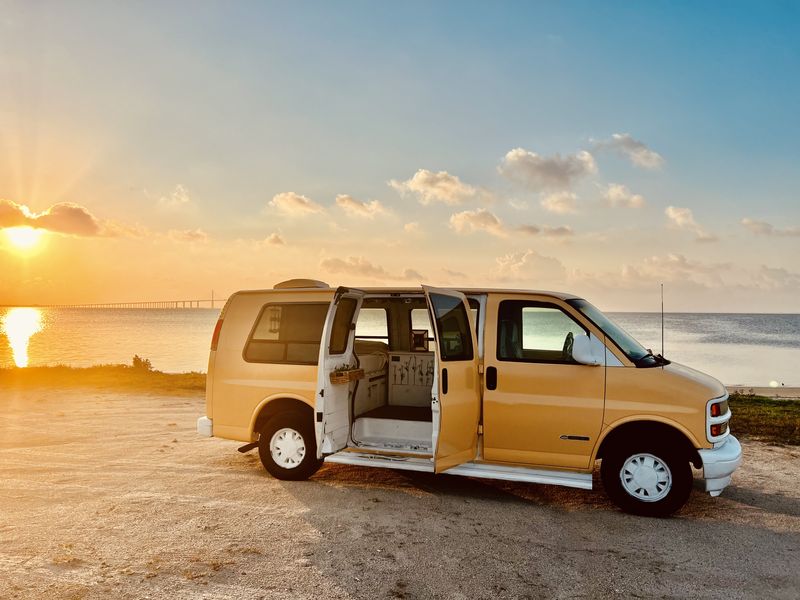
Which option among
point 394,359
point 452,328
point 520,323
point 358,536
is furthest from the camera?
point 394,359

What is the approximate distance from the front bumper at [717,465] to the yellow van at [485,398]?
0.05ft

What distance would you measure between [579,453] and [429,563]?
2186 millimetres

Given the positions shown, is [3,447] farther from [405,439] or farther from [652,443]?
[652,443]

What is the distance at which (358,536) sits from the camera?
588 cm

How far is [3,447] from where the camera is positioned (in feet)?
31.6

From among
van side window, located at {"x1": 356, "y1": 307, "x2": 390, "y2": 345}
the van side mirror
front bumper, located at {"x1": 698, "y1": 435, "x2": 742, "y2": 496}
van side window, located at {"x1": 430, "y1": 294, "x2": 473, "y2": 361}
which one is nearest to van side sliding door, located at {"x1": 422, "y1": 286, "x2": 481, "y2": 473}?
van side window, located at {"x1": 430, "y1": 294, "x2": 473, "y2": 361}

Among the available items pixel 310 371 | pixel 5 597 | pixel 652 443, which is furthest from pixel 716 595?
pixel 5 597

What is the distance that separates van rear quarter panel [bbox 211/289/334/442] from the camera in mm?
7812

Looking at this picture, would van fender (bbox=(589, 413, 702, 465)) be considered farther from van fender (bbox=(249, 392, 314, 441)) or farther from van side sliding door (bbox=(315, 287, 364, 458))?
van fender (bbox=(249, 392, 314, 441))

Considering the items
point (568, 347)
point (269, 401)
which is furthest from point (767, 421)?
point (269, 401)

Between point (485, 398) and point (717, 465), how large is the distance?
7.72 ft

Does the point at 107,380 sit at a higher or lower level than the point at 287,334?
lower

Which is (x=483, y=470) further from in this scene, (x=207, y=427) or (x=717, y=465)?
(x=207, y=427)

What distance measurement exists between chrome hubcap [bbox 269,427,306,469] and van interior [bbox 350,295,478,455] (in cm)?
83
